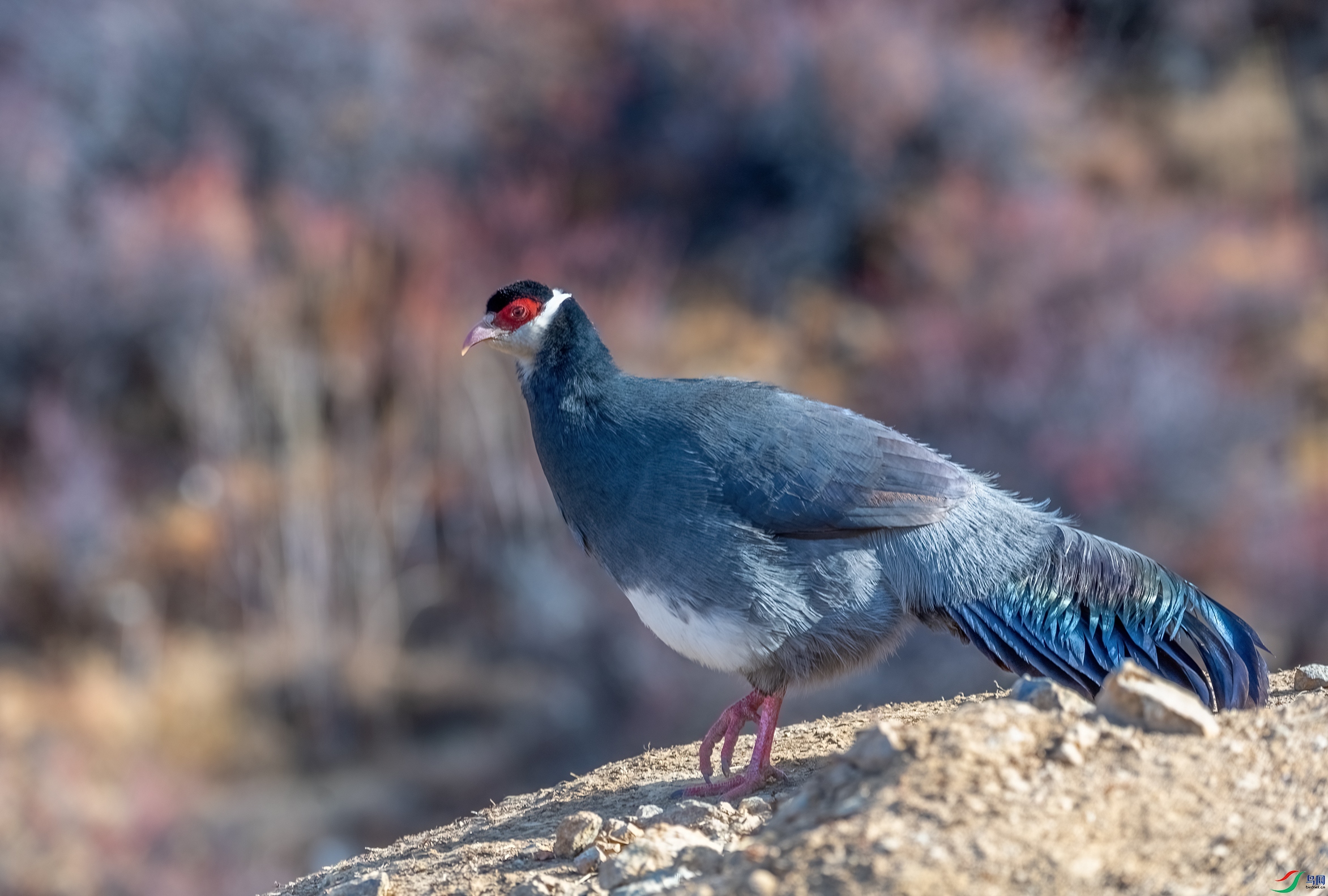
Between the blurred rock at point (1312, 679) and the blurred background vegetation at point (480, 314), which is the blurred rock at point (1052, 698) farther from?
the blurred background vegetation at point (480, 314)

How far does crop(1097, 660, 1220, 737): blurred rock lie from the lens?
3.18 meters

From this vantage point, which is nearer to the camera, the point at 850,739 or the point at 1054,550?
the point at 1054,550

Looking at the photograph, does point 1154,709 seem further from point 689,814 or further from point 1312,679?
point 1312,679

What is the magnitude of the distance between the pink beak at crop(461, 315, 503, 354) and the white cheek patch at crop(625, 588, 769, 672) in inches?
43.9

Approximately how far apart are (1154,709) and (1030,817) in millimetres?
562

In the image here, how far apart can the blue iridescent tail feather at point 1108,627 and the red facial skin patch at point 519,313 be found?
1834 mm

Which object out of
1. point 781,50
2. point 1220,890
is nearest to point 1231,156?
point 781,50

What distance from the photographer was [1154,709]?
320 cm

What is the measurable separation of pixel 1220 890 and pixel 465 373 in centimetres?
1214

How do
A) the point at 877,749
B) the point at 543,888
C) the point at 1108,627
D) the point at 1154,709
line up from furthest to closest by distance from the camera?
the point at 1108,627 < the point at 543,888 < the point at 1154,709 < the point at 877,749

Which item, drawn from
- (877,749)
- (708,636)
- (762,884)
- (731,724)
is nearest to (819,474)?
(708,636)

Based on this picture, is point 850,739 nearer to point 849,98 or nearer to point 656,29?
point 849,98

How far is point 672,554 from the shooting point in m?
4.23

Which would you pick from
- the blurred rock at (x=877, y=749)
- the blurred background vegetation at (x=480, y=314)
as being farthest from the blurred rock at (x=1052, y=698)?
the blurred background vegetation at (x=480, y=314)
